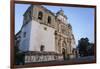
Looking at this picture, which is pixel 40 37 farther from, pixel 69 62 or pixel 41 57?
pixel 69 62

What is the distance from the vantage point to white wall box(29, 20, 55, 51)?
6.51 feet

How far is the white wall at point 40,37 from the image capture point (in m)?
1.98

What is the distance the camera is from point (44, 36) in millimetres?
2027

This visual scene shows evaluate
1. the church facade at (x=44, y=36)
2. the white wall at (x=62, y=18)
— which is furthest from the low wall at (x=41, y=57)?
the white wall at (x=62, y=18)

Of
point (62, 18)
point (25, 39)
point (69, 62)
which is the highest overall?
point (62, 18)

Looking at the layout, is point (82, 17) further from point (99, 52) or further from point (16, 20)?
point (16, 20)

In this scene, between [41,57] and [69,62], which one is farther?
[69,62]

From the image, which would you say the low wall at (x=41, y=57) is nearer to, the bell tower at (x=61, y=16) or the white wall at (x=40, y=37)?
the white wall at (x=40, y=37)

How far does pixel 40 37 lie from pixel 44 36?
5 centimetres

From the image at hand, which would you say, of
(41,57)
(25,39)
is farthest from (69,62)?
(25,39)

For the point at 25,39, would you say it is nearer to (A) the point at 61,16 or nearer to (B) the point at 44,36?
(B) the point at 44,36

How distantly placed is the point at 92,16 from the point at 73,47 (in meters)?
0.43

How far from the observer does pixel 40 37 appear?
6.60 ft

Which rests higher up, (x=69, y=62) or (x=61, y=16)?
(x=61, y=16)
